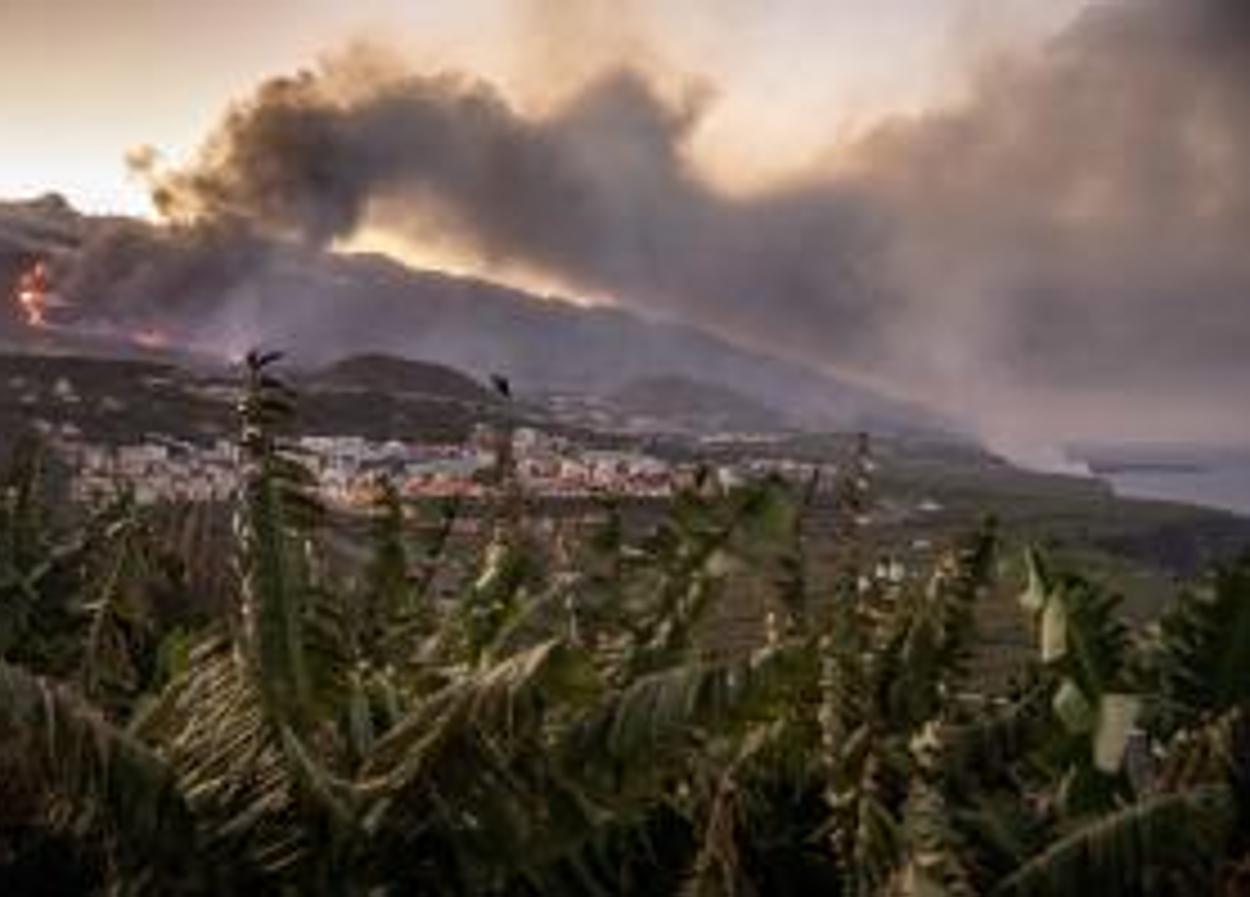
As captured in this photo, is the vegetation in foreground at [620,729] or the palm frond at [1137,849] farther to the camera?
the palm frond at [1137,849]

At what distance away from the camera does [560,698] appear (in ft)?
40.1

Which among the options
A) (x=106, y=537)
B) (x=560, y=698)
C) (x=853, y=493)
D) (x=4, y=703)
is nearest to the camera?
(x=4, y=703)

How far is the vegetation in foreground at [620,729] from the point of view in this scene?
41.5 ft

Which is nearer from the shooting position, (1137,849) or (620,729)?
(620,729)

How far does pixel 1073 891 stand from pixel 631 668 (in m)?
3.58

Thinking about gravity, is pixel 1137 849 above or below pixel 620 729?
below

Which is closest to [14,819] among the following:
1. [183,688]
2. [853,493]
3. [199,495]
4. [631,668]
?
[183,688]

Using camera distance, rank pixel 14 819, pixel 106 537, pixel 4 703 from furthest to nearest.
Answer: pixel 106 537 < pixel 14 819 < pixel 4 703

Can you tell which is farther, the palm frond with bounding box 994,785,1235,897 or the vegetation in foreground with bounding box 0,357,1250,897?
the palm frond with bounding box 994,785,1235,897

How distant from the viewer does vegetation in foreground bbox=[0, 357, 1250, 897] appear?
1264 centimetres

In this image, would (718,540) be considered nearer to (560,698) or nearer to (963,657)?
(963,657)

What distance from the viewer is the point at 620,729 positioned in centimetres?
1262

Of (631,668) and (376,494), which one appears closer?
(631,668)

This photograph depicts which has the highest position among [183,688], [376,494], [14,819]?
[376,494]
